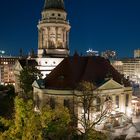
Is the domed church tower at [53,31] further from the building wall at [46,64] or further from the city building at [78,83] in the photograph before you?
the city building at [78,83]

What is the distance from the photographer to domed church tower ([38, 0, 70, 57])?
74750 millimetres

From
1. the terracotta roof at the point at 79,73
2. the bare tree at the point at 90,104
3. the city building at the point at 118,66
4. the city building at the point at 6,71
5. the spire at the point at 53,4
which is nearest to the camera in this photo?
the bare tree at the point at 90,104

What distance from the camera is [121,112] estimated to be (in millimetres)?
50250

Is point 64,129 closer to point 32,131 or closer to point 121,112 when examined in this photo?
point 32,131

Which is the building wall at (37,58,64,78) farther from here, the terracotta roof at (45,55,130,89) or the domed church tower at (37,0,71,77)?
the terracotta roof at (45,55,130,89)

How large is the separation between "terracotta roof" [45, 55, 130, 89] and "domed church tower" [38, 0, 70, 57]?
70.4 feet

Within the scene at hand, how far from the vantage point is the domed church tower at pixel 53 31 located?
74750 mm

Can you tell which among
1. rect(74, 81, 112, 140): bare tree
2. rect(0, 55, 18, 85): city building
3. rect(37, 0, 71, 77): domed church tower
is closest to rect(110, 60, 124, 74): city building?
rect(0, 55, 18, 85): city building

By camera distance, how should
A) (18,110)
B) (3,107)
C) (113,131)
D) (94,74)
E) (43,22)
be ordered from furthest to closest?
(43,22) → (3,107) → (94,74) → (113,131) → (18,110)

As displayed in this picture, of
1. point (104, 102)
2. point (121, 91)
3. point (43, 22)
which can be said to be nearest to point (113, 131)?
point (104, 102)

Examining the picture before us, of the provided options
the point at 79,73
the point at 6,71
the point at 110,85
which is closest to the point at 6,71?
the point at 6,71

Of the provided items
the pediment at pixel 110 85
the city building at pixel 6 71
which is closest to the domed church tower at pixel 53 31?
the pediment at pixel 110 85

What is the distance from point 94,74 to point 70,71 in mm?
4386

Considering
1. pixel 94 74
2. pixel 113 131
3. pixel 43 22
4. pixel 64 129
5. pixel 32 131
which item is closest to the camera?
pixel 32 131
